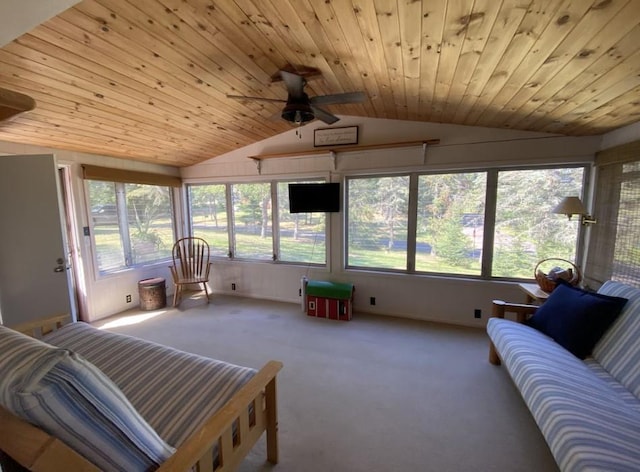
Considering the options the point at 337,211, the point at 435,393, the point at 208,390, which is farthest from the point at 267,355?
the point at 337,211

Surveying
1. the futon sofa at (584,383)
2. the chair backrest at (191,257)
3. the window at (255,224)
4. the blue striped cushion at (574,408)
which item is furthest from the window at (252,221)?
the blue striped cushion at (574,408)

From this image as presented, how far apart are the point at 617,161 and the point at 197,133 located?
4.30 m

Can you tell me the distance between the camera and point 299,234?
4238 mm

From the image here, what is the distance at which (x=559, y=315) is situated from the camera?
6.91 feet

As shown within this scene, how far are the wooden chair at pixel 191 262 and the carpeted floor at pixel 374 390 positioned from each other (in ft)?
1.89

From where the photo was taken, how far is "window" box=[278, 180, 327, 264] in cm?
412

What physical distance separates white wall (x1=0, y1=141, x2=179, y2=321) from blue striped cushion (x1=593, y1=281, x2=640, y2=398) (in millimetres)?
5148

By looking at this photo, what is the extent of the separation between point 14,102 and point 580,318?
330cm

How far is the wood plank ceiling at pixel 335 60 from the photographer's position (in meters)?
1.42

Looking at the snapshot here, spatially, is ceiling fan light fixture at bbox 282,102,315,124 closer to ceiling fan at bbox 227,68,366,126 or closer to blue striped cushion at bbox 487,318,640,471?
ceiling fan at bbox 227,68,366,126

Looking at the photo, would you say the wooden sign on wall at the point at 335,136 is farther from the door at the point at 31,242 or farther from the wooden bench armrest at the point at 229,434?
the wooden bench armrest at the point at 229,434

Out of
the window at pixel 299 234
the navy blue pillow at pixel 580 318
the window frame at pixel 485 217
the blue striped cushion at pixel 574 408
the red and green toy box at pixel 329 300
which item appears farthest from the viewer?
the window at pixel 299 234

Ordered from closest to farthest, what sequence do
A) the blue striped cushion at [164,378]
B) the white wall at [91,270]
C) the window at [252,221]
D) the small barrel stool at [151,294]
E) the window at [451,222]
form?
the blue striped cushion at [164,378], the window at [451,222], the white wall at [91,270], the small barrel stool at [151,294], the window at [252,221]

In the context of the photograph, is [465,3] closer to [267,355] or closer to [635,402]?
[635,402]
